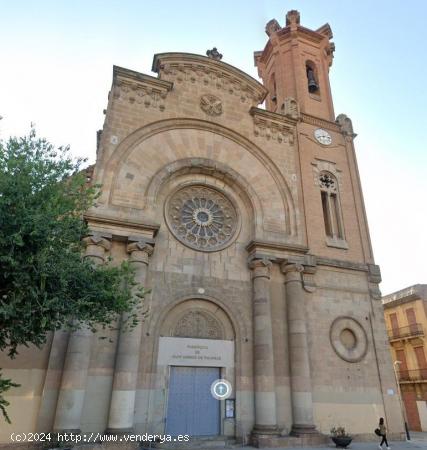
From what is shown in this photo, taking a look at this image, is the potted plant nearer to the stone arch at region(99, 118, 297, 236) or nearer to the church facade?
the church facade

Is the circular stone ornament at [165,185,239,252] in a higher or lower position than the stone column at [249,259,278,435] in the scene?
higher

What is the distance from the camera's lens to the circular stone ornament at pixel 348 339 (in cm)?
1451

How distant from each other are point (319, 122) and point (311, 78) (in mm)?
4374

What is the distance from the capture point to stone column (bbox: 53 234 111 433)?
10.2 m

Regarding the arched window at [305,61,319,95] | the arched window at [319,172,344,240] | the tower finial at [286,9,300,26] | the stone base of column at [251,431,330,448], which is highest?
the tower finial at [286,9,300,26]

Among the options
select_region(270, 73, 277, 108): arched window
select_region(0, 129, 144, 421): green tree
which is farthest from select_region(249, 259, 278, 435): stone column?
select_region(270, 73, 277, 108): arched window

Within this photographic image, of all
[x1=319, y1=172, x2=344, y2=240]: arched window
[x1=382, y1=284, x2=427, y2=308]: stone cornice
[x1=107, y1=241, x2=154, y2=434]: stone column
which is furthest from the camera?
[x1=382, y1=284, x2=427, y2=308]: stone cornice

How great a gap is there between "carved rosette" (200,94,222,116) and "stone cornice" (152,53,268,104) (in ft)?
3.26

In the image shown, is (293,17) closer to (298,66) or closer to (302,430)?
(298,66)

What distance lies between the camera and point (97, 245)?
12.6 metres

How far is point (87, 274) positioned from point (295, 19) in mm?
22769

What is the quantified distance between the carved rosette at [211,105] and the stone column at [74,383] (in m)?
9.40

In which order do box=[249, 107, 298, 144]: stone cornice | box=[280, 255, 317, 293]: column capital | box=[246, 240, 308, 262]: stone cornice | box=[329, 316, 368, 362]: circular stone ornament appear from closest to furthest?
box=[329, 316, 368, 362]: circular stone ornament, box=[246, 240, 308, 262]: stone cornice, box=[280, 255, 317, 293]: column capital, box=[249, 107, 298, 144]: stone cornice

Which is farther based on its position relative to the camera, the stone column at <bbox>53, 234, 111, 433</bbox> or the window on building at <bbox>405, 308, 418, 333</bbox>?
the window on building at <bbox>405, 308, 418, 333</bbox>
